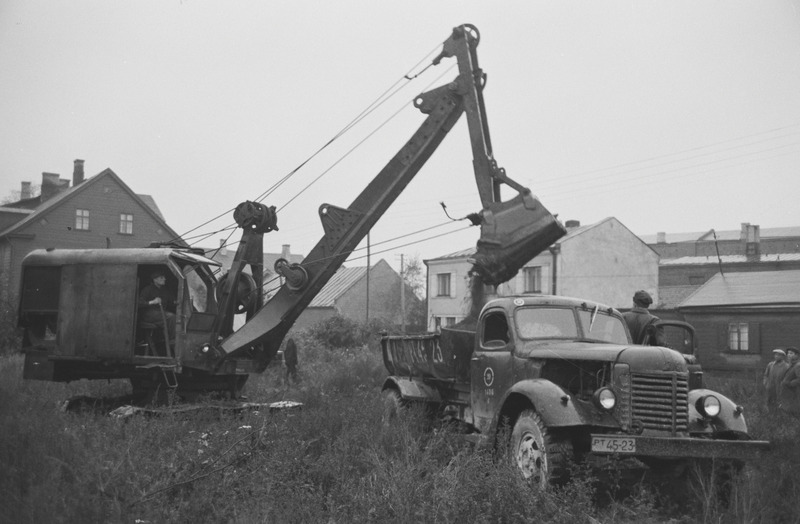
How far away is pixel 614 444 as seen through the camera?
659 centimetres

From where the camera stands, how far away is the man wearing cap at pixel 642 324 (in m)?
9.41

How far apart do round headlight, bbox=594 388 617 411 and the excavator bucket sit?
3370 mm

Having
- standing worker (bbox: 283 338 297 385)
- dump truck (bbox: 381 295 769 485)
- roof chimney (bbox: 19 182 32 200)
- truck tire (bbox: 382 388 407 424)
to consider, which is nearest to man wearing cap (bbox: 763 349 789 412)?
dump truck (bbox: 381 295 769 485)

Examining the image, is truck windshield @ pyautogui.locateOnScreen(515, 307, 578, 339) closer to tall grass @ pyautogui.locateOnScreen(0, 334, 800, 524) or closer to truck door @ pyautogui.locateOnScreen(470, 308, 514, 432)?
truck door @ pyautogui.locateOnScreen(470, 308, 514, 432)

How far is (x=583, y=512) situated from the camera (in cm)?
573

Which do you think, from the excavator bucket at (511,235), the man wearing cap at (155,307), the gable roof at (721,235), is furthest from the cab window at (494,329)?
the gable roof at (721,235)

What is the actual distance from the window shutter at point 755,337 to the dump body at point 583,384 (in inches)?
726

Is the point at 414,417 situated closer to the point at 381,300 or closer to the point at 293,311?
the point at 293,311

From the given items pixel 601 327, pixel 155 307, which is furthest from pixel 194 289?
pixel 601 327

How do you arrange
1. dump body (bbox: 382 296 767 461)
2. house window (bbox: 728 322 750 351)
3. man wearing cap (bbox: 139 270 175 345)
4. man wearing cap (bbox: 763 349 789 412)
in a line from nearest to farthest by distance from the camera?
dump body (bbox: 382 296 767 461) → man wearing cap (bbox: 139 270 175 345) → man wearing cap (bbox: 763 349 789 412) → house window (bbox: 728 322 750 351)

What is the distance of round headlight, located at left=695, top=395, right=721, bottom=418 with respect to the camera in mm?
7438

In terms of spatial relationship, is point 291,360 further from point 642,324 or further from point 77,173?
point 77,173

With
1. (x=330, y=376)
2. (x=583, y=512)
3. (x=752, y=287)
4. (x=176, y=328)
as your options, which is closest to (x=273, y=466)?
(x=583, y=512)

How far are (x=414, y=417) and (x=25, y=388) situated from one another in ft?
25.8
